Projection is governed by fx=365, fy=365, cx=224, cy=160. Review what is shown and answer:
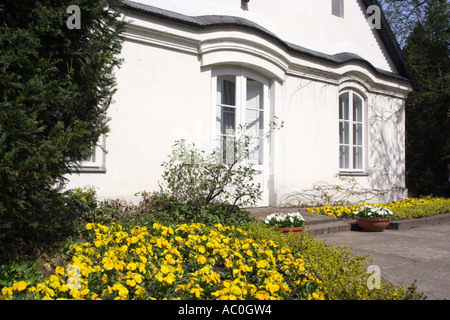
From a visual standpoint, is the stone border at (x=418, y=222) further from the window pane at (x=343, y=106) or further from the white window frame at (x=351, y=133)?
the window pane at (x=343, y=106)

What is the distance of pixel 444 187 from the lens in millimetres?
10648

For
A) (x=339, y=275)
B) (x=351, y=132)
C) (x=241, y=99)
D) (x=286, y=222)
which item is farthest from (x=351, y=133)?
(x=339, y=275)

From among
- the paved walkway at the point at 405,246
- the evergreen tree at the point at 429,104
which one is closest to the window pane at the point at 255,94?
the paved walkway at the point at 405,246

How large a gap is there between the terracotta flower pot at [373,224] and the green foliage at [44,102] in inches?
177

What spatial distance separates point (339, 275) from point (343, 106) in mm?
7369

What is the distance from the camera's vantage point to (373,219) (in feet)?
19.6

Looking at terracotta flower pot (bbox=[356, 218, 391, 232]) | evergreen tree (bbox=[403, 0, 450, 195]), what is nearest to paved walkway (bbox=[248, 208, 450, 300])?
terracotta flower pot (bbox=[356, 218, 391, 232])

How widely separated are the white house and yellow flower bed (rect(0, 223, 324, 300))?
212cm

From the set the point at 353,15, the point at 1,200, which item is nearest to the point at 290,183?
the point at 353,15

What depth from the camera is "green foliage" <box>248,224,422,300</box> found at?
2.44 metres

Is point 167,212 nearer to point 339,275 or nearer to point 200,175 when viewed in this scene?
point 200,175

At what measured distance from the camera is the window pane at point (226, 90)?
7.03 meters

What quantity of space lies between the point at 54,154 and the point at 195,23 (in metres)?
4.05
